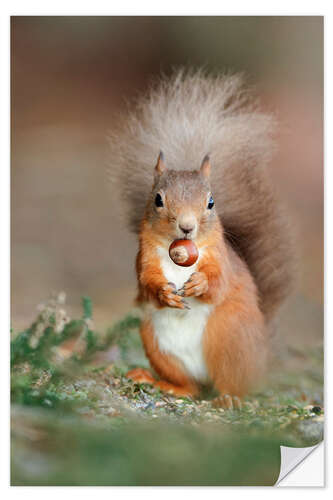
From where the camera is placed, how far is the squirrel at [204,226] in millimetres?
1908

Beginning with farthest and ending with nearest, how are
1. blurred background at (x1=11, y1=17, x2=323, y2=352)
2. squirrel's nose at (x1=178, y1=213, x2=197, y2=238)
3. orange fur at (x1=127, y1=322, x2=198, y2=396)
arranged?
1. blurred background at (x1=11, y1=17, x2=323, y2=352)
2. orange fur at (x1=127, y1=322, x2=198, y2=396)
3. squirrel's nose at (x1=178, y1=213, x2=197, y2=238)

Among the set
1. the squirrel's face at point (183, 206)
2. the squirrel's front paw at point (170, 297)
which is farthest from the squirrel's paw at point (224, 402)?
the squirrel's face at point (183, 206)

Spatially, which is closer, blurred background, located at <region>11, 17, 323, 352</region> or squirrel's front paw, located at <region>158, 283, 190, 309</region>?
squirrel's front paw, located at <region>158, 283, 190, 309</region>

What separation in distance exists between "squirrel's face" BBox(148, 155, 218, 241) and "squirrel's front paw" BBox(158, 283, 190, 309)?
14 cm

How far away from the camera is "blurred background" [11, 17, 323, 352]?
221 centimetres

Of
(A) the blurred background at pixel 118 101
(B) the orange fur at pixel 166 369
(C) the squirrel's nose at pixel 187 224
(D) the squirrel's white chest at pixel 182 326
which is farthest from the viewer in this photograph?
(A) the blurred background at pixel 118 101

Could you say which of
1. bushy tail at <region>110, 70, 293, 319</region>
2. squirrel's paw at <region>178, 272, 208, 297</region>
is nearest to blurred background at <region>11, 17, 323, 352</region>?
bushy tail at <region>110, 70, 293, 319</region>

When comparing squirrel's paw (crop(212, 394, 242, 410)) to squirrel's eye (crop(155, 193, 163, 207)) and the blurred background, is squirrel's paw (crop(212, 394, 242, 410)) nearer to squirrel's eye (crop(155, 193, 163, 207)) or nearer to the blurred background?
the blurred background

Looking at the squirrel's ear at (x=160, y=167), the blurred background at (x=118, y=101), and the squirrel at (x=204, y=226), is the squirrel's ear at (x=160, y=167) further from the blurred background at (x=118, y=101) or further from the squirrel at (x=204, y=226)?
the blurred background at (x=118, y=101)

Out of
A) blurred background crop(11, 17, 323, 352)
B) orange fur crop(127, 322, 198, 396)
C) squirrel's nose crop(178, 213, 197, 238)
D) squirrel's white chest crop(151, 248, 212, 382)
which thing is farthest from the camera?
blurred background crop(11, 17, 323, 352)

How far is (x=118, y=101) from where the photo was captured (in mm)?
2287

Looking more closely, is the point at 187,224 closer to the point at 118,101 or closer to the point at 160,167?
the point at 160,167
